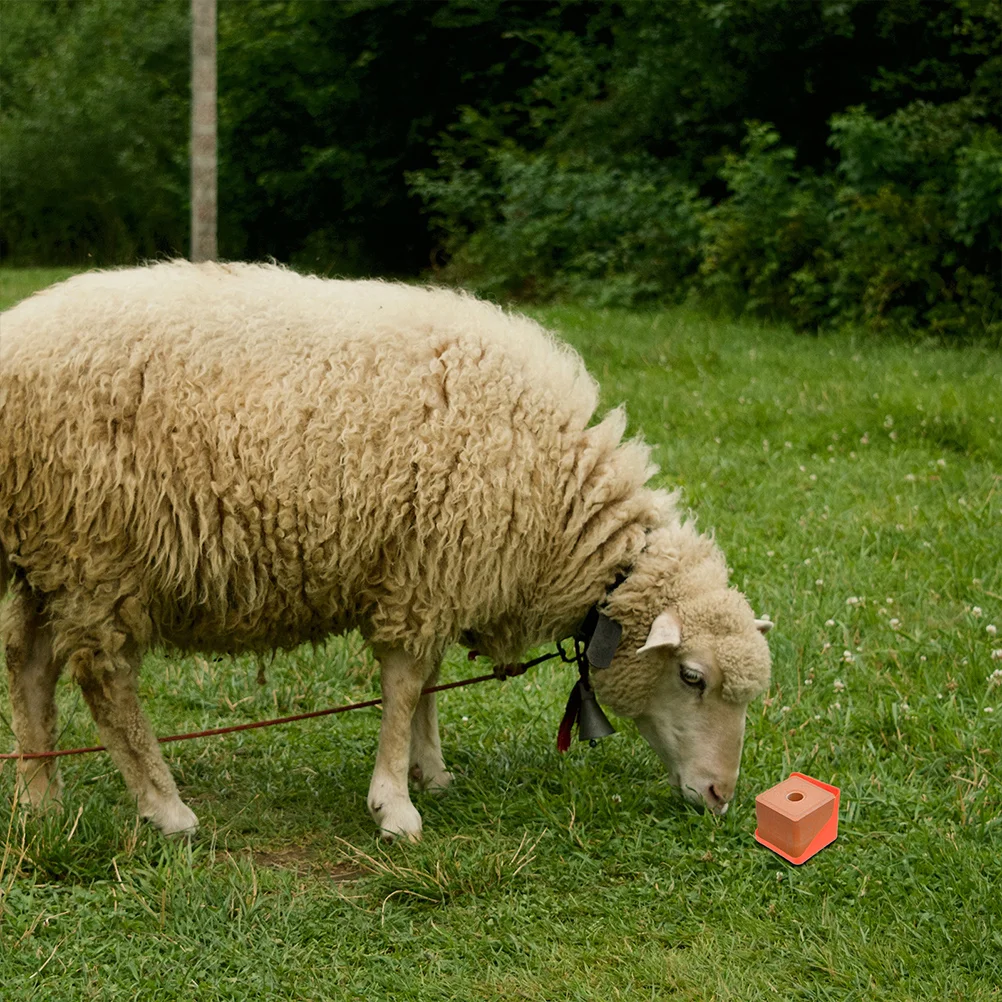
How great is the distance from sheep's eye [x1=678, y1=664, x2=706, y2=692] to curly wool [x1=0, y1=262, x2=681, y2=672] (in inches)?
13.6

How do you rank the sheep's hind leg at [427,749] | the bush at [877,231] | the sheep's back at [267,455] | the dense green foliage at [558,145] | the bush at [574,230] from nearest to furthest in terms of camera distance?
the sheep's back at [267,455] < the sheep's hind leg at [427,749] < the bush at [877,231] < the dense green foliage at [558,145] < the bush at [574,230]

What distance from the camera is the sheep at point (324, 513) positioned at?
354cm

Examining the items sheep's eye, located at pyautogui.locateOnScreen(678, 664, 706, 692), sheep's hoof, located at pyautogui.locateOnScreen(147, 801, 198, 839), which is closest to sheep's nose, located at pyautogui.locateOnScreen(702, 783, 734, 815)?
sheep's eye, located at pyautogui.locateOnScreen(678, 664, 706, 692)

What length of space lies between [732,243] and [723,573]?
9.29 metres

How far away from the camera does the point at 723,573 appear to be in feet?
13.2

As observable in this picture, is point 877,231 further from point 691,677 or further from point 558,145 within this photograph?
point 691,677

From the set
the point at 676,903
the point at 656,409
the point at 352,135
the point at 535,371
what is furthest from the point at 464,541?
the point at 352,135

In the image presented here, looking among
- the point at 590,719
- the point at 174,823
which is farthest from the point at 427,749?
the point at 174,823

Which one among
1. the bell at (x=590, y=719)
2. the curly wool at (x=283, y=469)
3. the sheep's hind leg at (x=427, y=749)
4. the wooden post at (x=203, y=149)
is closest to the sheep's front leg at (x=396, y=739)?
the curly wool at (x=283, y=469)

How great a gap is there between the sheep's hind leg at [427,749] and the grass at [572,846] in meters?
0.09

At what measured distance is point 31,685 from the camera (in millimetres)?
3820

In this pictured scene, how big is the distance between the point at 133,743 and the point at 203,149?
6.81 metres

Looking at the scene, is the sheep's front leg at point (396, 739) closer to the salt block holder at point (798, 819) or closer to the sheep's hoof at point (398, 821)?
the sheep's hoof at point (398, 821)

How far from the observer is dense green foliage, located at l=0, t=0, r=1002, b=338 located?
11.9m
